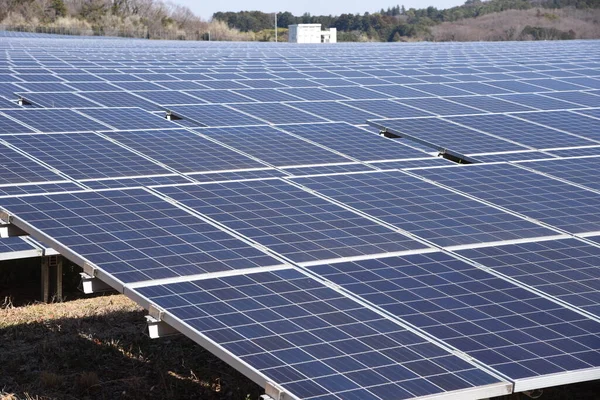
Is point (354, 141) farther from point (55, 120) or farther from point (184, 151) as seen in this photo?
point (55, 120)

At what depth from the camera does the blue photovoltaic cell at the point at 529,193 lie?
550 inches

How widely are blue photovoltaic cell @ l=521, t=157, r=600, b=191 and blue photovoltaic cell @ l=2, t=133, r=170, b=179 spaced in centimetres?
632

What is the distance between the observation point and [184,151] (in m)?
17.2

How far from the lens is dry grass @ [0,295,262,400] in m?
15.1

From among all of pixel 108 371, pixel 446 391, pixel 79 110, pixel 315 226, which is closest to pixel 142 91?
pixel 79 110

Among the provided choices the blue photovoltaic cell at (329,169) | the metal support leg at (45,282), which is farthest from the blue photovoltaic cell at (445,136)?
the metal support leg at (45,282)

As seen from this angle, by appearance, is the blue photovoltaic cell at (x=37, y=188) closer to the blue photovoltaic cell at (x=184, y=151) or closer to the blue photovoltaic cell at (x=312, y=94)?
the blue photovoltaic cell at (x=184, y=151)

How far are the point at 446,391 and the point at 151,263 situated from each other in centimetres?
389

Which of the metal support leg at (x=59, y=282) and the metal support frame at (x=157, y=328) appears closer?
the metal support frame at (x=157, y=328)

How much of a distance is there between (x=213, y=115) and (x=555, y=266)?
35.8 feet

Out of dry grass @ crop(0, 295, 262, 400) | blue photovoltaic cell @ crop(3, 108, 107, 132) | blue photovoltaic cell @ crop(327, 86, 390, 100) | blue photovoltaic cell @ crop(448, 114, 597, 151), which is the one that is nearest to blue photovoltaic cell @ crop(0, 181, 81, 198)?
dry grass @ crop(0, 295, 262, 400)

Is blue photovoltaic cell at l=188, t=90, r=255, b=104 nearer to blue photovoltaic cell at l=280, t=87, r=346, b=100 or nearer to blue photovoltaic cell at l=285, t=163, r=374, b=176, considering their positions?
blue photovoltaic cell at l=280, t=87, r=346, b=100

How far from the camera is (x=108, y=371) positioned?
16.0 m

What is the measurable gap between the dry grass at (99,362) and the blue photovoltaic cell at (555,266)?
429 cm
